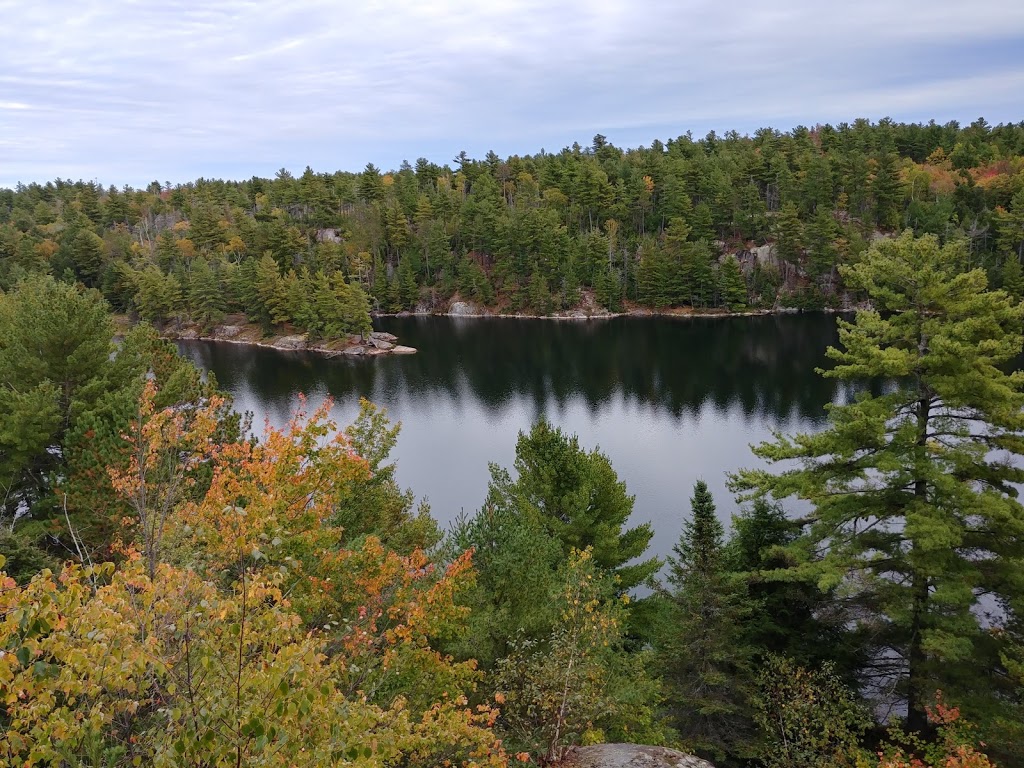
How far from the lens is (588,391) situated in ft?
169

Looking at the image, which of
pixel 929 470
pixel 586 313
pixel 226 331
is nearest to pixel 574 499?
pixel 929 470

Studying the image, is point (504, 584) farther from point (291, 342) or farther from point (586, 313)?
point (586, 313)

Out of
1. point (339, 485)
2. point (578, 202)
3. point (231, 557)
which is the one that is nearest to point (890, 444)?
point (339, 485)

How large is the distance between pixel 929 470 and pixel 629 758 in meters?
8.76

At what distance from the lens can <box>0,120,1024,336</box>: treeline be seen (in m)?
79.3

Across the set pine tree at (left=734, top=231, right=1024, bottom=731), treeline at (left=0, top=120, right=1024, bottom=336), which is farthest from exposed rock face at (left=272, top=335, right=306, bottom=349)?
pine tree at (left=734, top=231, right=1024, bottom=731)

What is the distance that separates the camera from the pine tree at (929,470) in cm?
1301

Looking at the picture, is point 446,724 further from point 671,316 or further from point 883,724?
point 671,316

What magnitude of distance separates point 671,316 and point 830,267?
20.5 m

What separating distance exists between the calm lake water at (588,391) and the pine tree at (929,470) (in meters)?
11.2

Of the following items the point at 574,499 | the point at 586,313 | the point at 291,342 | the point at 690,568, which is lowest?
the point at 690,568

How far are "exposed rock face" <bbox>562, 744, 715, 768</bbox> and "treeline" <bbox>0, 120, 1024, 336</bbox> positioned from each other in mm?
67709

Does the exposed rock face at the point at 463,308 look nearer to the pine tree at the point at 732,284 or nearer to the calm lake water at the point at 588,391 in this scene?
the calm lake water at the point at 588,391

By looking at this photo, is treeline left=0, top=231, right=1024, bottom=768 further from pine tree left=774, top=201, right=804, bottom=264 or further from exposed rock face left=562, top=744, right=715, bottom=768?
pine tree left=774, top=201, right=804, bottom=264
